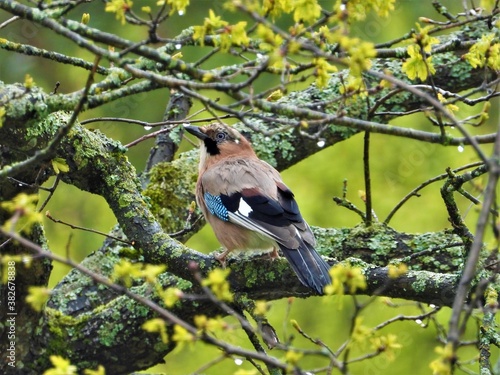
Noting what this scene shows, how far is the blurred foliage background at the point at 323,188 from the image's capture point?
7.60m

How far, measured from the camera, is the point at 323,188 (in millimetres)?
8508

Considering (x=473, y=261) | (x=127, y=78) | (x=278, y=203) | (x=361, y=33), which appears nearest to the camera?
(x=473, y=261)

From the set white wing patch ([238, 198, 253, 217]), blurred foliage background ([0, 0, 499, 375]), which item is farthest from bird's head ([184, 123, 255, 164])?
blurred foliage background ([0, 0, 499, 375])

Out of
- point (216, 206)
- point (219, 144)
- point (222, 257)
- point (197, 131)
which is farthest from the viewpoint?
point (197, 131)

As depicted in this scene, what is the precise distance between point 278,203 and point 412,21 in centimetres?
503

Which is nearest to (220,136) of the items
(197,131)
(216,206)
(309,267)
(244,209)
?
(197,131)

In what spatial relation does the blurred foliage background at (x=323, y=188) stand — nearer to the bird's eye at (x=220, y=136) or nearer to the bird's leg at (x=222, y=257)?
the bird's eye at (x=220, y=136)

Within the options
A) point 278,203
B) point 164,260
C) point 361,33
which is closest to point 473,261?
point 164,260

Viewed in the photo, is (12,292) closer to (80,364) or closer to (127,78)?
(80,364)

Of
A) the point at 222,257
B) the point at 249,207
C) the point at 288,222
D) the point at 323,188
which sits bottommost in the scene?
the point at 222,257

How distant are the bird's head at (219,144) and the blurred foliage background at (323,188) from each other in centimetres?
196

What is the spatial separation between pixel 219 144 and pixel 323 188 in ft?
9.37

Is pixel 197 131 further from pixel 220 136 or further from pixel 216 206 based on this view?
pixel 216 206

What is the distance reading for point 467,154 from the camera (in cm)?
910
